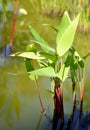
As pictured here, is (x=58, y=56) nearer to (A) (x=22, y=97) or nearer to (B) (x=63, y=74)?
(B) (x=63, y=74)

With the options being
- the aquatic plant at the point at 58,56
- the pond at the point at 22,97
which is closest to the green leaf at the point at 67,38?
the aquatic plant at the point at 58,56

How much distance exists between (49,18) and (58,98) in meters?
2.25

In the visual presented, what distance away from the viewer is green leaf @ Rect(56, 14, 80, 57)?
150 centimetres

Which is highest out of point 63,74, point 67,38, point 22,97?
point 67,38

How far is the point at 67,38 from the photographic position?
1.54 meters

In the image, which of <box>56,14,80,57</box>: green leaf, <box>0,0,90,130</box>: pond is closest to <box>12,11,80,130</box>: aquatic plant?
<box>56,14,80,57</box>: green leaf

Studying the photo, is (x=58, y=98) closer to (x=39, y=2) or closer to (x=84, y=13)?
(x=84, y=13)

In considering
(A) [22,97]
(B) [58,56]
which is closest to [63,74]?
(B) [58,56]

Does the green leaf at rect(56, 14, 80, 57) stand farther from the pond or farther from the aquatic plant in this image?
the pond

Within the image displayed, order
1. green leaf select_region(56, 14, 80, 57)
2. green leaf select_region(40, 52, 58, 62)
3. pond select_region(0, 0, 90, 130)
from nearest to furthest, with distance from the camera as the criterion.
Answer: green leaf select_region(56, 14, 80, 57)
green leaf select_region(40, 52, 58, 62)
pond select_region(0, 0, 90, 130)

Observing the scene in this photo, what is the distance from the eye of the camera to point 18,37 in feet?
10.4

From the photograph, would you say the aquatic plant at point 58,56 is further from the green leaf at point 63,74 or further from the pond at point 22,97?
the pond at point 22,97

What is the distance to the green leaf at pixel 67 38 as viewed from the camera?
4.94 ft

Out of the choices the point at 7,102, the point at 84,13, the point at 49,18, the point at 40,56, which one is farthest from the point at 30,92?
the point at 49,18
